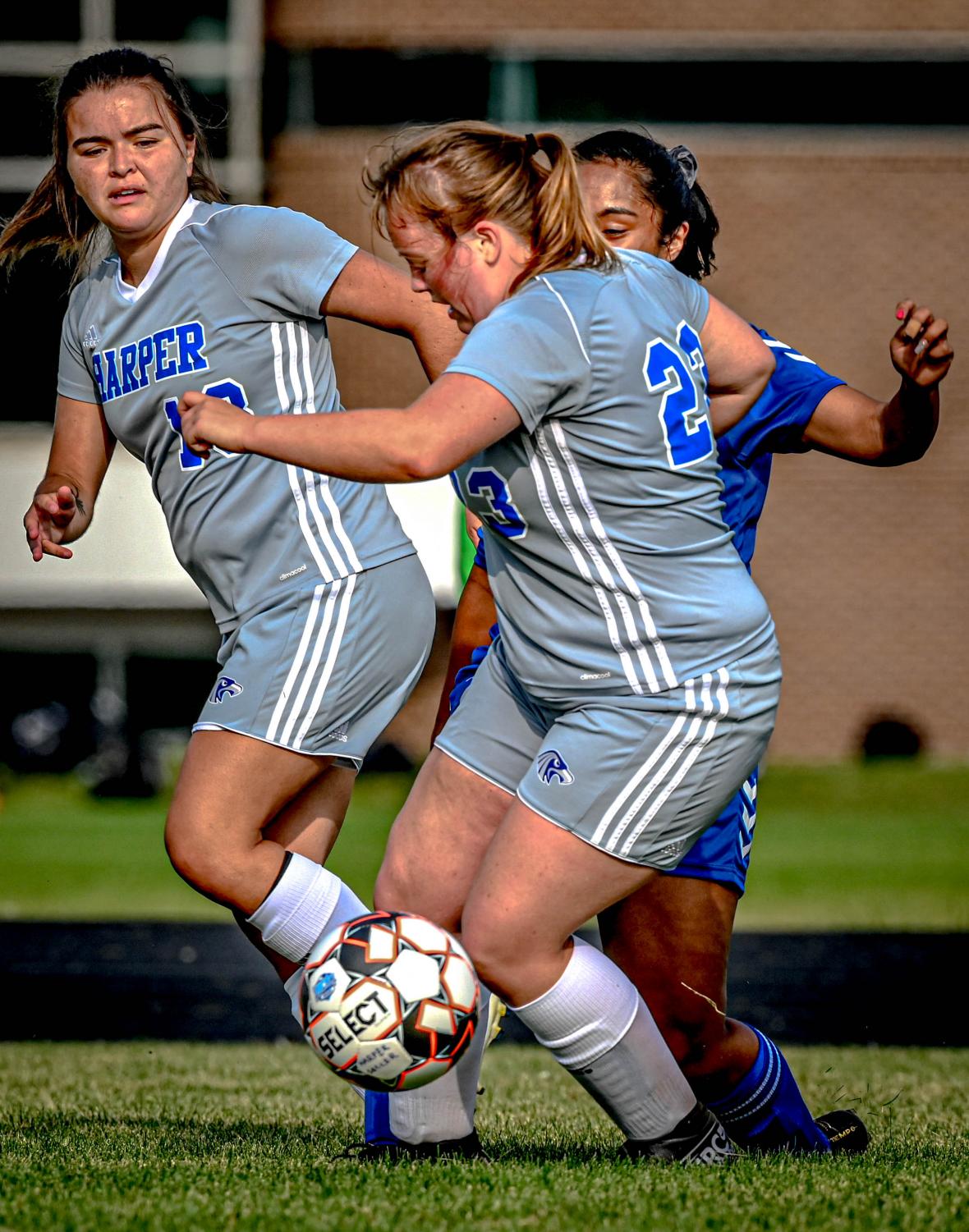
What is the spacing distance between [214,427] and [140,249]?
1.23m

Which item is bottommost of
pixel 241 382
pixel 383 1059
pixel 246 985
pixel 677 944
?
pixel 246 985

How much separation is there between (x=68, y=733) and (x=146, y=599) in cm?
218

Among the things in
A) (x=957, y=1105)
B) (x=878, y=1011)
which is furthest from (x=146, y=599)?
(x=957, y=1105)

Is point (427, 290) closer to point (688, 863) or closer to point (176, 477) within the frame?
point (176, 477)

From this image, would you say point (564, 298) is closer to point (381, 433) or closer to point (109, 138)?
point (381, 433)

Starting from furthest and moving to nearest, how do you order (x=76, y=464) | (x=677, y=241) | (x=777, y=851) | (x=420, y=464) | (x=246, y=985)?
(x=777, y=851)
(x=246, y=985)
(x=76, y=464)
(x=677, y=241)
(x=420, y=464)

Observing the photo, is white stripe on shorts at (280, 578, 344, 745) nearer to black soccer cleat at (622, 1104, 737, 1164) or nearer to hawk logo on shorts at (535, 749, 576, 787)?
hawk logo on shorts at (535, 749, 576, 787)

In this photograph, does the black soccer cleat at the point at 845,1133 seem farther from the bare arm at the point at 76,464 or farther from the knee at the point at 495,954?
the bare arm at the point at 76,464

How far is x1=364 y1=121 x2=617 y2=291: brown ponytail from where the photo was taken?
11.7 feet

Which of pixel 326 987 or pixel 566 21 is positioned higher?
pixel 326 987

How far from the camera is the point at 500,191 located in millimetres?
3580

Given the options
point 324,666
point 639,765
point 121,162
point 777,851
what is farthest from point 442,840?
point 777,851

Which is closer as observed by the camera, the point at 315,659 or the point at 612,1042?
the point at 612,1042

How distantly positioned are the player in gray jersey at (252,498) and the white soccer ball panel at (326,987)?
49 cm
